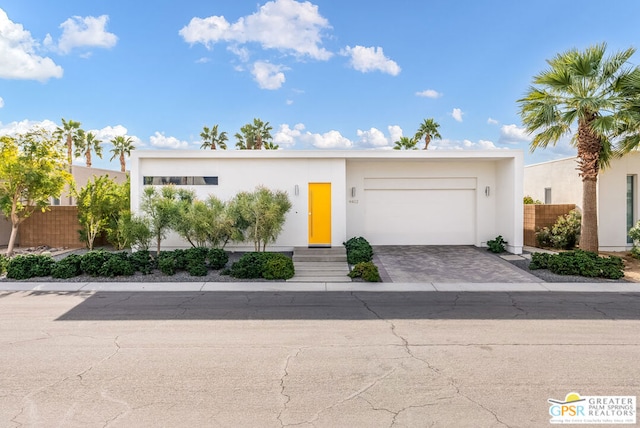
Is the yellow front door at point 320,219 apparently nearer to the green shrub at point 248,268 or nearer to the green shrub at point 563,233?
the green shrub at point 248,268

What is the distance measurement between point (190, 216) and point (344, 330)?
6885 mm

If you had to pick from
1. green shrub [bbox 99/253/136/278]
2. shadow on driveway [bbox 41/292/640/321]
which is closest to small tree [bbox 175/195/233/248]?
green shrub [bbox 99/253/136/278]

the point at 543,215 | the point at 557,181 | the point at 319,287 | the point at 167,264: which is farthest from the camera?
the point at 557,181

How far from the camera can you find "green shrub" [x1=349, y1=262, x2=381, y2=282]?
10883mm

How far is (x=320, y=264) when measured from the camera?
505 inches

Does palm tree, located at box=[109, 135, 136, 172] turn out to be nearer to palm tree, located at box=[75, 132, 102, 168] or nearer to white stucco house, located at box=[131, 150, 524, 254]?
palm tree, located at box=[75, 132, 102, 168]

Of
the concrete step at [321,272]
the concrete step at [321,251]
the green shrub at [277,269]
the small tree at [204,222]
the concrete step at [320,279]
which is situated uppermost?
the small tree at [204,222]

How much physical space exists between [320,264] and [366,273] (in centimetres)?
224

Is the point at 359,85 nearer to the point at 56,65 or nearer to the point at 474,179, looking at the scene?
the point at 474,179

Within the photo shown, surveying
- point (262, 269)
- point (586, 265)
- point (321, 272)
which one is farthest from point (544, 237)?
point (262, 269)

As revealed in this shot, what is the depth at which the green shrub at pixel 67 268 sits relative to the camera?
11133 millimetres

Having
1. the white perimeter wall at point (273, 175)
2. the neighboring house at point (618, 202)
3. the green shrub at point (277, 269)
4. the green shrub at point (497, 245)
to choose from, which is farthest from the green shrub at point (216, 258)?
the neighboring house at point (618, 202)

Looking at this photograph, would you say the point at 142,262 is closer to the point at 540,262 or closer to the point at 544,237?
the point at 540,262

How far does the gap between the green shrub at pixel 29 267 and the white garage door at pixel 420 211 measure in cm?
1088
